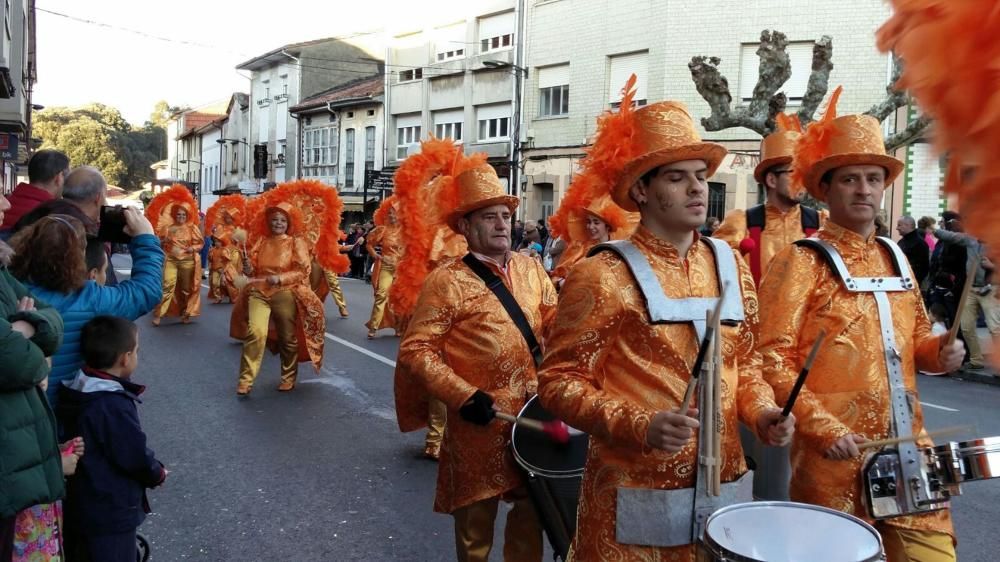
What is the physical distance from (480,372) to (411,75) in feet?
116

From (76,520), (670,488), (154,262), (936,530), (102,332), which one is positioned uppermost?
(154,262)

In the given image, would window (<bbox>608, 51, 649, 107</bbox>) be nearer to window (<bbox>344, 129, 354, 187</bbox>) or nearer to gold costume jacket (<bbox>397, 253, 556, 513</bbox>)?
window (<bbox>344, 129, 354, 187</bbox>)

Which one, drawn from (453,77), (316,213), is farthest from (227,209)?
(453,77)

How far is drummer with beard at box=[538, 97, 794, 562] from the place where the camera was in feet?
8.79

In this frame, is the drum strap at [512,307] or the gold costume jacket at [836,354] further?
the drum strap at [512,307]

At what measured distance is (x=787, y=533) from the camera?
2.47 m

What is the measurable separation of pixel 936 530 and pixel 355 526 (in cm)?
335

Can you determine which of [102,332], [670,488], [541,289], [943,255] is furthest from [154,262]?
[943,255]

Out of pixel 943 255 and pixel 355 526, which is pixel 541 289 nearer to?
pixel 355 526

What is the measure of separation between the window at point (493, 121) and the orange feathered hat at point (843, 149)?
28521mm

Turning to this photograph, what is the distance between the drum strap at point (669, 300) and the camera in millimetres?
2693

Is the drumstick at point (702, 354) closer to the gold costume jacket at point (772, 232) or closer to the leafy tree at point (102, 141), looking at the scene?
the gold costume jacket at point (772, 232)

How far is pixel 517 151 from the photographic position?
3055 cm

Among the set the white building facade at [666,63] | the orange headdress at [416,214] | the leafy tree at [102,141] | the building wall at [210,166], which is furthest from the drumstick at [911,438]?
the leafy tree at [102,141]
